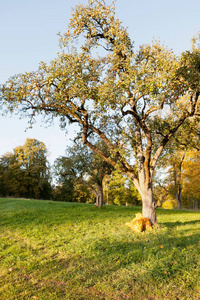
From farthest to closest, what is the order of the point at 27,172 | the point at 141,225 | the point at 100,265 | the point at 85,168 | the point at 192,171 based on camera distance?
the point at 27,172, the point at 192,171, the point at 85,168, the point at 141,225, the point at 100,265

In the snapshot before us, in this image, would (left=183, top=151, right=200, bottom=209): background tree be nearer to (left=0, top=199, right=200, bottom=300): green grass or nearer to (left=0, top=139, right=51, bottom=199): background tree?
(left=0, top=199, right=200, bottom=300): green grass

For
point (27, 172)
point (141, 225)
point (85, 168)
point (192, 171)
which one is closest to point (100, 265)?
point (141, 225)

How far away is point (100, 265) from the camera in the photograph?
296 inches

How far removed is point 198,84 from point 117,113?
5207mm

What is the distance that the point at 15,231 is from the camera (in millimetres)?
13211

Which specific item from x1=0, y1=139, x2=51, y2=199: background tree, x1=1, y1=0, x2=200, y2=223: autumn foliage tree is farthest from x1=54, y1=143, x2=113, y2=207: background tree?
x1=0, y1=139, x2=51, y2=199: background tree

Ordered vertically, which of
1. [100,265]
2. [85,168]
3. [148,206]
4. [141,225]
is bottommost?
[100,265]

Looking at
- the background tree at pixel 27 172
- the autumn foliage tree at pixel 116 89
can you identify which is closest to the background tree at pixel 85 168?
the autumn foliage tree at pixel 116 89

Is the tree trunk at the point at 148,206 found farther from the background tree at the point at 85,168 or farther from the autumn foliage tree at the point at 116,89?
the background tree at the point at 85,168

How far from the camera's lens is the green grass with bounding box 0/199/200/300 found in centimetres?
578

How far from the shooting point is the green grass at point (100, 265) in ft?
19.0

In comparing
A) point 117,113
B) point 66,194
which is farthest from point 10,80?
point 66,194

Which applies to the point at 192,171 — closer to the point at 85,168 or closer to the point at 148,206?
the point at 85,168

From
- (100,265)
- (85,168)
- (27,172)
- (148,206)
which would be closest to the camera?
(100,265)
